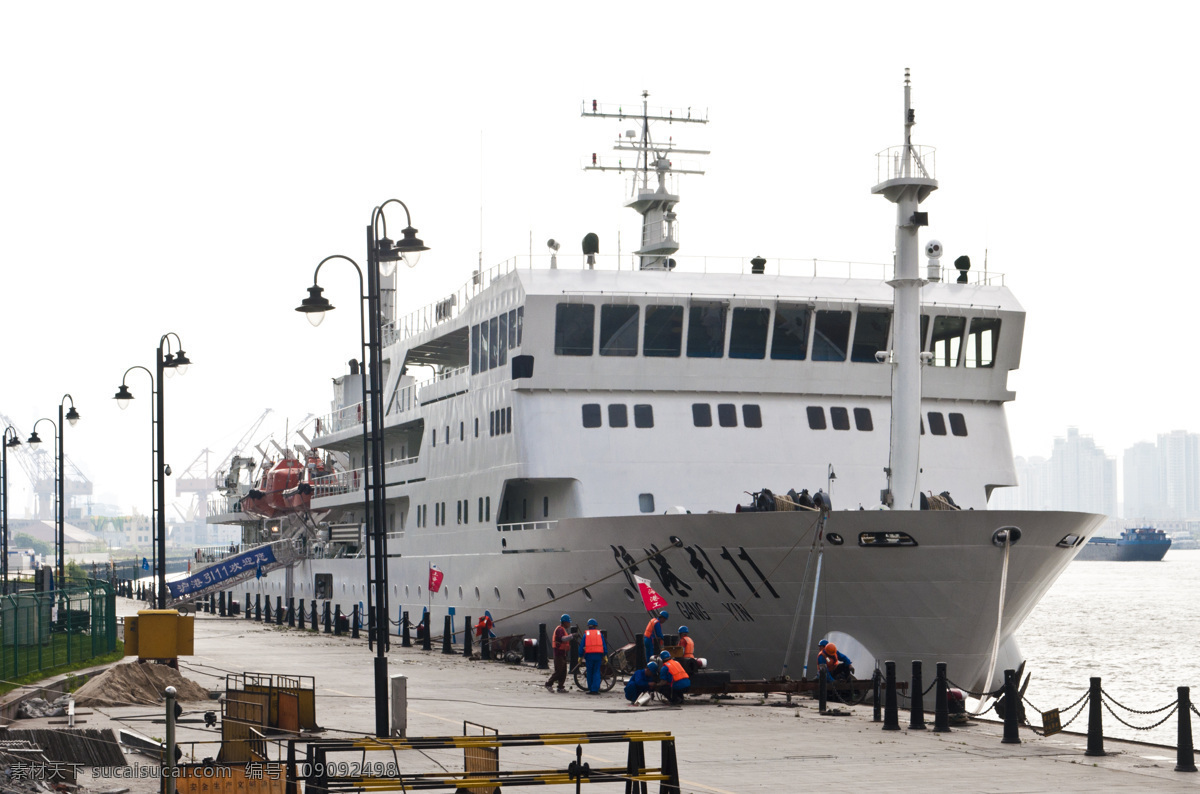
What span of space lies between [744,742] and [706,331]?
44.4 feet

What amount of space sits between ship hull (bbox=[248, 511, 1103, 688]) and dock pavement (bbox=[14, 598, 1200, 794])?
6.53 ft

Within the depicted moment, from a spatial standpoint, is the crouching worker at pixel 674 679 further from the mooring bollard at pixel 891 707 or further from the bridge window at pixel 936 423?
the bridge window at pixel 936 423

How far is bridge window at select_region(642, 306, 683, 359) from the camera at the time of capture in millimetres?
28562

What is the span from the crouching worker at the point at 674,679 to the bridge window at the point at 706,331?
966 cm

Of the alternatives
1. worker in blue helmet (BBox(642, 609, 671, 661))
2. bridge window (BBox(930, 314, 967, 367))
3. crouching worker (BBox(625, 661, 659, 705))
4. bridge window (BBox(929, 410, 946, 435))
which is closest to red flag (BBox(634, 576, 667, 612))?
worker in blue helmet (BBox(642, 609, 671, 661))

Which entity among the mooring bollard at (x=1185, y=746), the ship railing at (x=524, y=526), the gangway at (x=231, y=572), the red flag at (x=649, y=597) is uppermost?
the ship railing at (x=524, y=526)

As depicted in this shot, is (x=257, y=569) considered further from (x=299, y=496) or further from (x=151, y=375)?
(x=151, y=375)

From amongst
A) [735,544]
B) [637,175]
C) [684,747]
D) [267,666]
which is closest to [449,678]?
[267,666]

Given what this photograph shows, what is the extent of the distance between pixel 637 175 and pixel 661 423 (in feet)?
37.1

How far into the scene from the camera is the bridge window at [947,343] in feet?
95.5

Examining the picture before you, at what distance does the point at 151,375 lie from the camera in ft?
110

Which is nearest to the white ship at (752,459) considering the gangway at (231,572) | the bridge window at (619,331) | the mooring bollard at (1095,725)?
the bridge window at (619,331)

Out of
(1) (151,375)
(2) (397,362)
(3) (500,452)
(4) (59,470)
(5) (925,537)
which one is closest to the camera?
(5) (925,537)

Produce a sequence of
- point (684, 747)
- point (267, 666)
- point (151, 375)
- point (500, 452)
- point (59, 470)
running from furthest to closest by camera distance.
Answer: point (59, 470) < point (151, 375) < point (500, 452) < point (267, 666) < point (684, 747)
